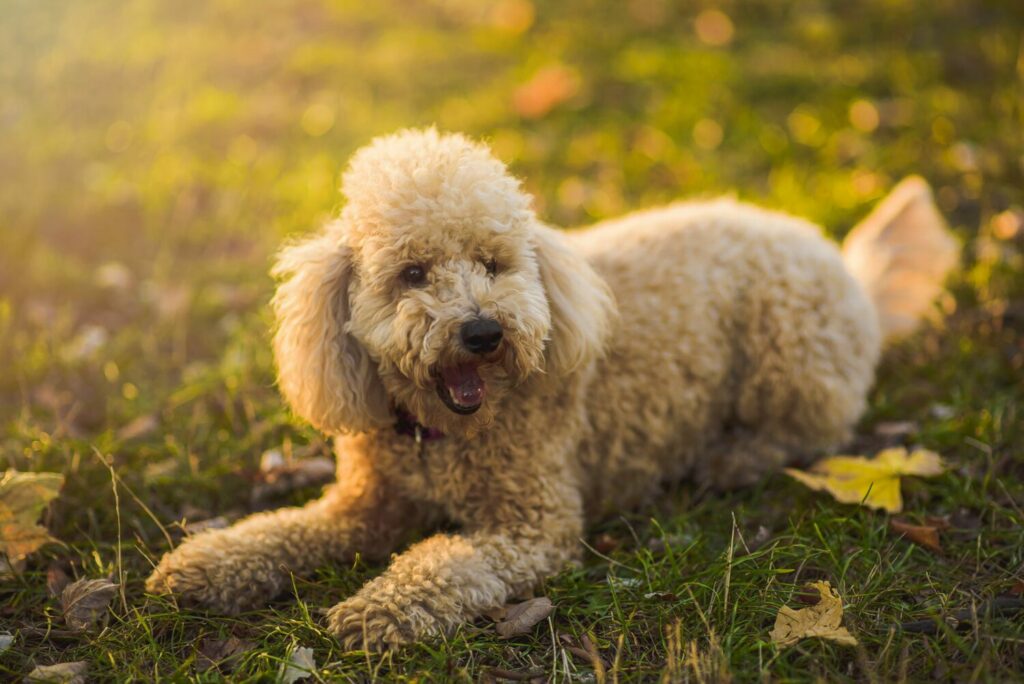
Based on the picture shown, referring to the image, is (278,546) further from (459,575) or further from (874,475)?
(874,475)

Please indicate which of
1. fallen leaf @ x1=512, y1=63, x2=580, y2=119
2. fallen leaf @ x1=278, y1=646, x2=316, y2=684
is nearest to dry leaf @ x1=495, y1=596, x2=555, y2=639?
fallen leaf @ x1=278, y1=646, x2=316, y2=684

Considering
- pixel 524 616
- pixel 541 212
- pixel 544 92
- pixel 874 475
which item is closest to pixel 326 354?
pixel 524 616

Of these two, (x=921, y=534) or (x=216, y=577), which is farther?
(x=921, y=534)

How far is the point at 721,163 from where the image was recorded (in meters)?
6.26

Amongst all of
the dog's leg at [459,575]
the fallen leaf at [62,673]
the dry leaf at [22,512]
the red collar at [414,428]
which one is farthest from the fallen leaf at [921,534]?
the dry leaf at [22,512]

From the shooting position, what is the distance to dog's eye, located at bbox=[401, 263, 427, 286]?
2920 mm

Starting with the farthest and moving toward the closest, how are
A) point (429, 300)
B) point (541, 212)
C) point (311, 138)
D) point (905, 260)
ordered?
point (311, 138)
point (541, 212)
point (905, 260)
point (429, 300)

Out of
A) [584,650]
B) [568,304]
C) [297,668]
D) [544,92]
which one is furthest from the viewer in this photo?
[544,92]

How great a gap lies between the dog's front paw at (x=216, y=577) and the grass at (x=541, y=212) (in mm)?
73

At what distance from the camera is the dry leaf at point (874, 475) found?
3.26 meters

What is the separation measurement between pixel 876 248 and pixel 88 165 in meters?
5.52

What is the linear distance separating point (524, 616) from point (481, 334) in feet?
3.11

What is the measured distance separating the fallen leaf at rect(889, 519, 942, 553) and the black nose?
5.44 feet

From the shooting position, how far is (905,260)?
4523 millimetres
